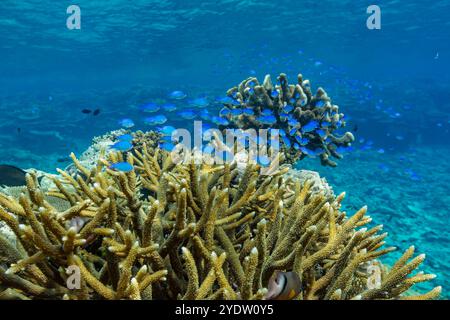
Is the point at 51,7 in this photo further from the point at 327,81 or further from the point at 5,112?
the point at 327,81

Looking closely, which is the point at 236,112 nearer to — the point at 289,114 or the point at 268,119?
the point at 268,119

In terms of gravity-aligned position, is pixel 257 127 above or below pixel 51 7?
below

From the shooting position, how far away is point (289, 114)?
24.3 feet

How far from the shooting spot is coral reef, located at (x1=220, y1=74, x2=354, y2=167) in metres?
7.27

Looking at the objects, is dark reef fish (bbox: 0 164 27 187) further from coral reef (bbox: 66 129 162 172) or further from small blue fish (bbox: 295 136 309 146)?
small blue fish (bbox: 295 136 309 146)

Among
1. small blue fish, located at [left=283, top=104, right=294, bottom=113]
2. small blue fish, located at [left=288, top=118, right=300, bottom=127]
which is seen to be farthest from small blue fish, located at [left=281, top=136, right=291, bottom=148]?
small blue fish, located at [left=283, top=104, right=294, bottom=113]

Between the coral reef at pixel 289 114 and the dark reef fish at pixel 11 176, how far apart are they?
442 cm

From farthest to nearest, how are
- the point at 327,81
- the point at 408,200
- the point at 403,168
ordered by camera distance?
the point at 327,81 → the point at 403,168 → the point at 408,200

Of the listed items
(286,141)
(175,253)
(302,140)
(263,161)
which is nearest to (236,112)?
(286,141)

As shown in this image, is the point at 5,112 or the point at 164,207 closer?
the point at 164,207

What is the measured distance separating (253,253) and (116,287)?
1.05 meters

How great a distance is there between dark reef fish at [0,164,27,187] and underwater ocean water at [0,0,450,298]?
2601mm

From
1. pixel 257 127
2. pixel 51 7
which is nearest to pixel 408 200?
pixel 257 127

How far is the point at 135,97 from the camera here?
29391mm
